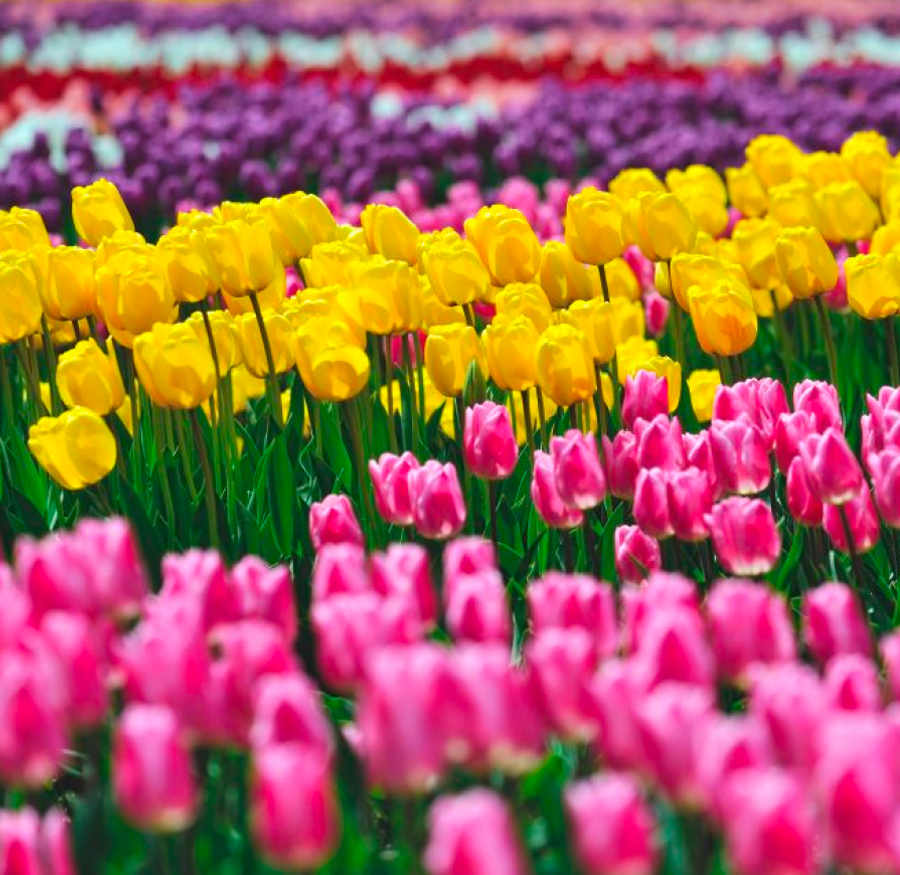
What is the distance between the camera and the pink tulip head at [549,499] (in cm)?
287

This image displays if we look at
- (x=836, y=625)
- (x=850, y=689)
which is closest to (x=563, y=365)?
(x=836, y=625)

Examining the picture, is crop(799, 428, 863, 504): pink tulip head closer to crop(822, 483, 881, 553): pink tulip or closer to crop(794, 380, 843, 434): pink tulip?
crop(822, 483, 881, 553): pink tulip

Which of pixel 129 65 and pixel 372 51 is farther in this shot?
pixel 372 51

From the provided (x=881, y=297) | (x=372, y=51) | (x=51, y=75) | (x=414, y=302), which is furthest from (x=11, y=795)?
(x=372, y=51)

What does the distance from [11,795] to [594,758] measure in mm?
802

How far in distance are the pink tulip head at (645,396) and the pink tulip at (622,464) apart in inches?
10.6

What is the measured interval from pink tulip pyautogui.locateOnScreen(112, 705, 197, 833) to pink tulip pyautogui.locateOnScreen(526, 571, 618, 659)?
1.67 ft

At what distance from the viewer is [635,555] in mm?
2869

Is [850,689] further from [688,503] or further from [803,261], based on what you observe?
[803,261]

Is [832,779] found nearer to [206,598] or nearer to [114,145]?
[206,598]

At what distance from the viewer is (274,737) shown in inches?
71.5

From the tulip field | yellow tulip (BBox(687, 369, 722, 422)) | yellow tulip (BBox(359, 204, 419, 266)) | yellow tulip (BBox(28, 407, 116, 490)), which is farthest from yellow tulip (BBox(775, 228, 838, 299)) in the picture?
yellow tulip (BBox(28, 407, 116, 490))

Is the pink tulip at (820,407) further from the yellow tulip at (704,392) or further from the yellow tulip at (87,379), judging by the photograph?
the yellow tulip at (87,379)

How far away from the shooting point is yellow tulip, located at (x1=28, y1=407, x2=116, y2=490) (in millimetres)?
2959
